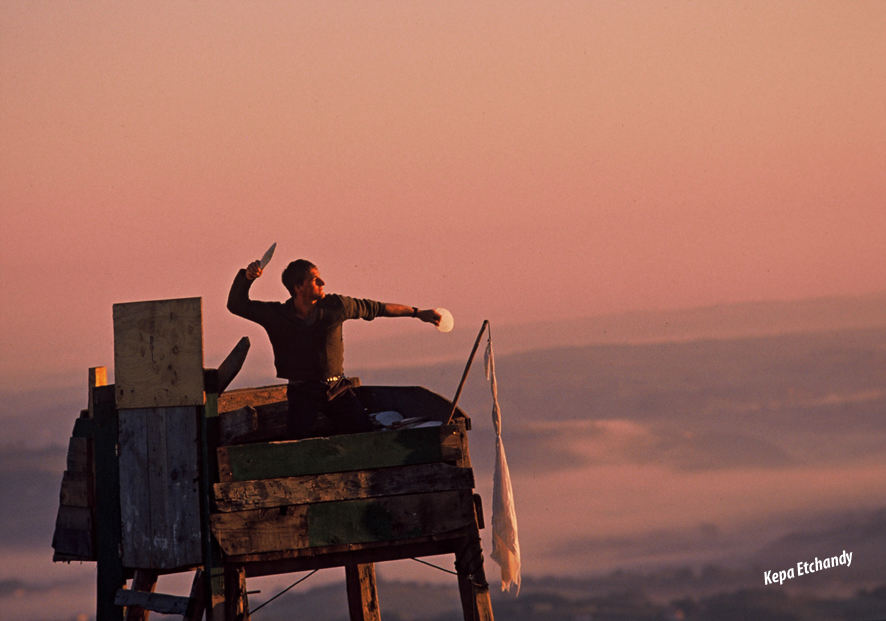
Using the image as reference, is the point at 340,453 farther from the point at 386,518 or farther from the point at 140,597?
the point at 140,597

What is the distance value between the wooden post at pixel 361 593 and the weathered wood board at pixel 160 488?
5.05 m

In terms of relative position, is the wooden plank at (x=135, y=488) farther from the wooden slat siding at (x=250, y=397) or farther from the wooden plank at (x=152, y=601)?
the wooden slat siding at (x=250, y=397)

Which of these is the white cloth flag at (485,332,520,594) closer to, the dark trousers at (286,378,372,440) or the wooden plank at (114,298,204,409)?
the dark trousers at (286,378,372,440)

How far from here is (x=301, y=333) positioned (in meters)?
14.8

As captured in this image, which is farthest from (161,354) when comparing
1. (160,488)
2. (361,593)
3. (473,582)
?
(361,593)

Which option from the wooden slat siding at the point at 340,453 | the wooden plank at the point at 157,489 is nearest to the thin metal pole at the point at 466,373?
the wooden slat siding at the point at 340,453

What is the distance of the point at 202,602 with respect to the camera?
1400 cm

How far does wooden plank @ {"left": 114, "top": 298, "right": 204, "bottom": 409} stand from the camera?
46.1ft

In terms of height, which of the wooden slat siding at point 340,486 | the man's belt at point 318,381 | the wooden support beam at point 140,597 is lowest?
the wooden support beam at point 140,597

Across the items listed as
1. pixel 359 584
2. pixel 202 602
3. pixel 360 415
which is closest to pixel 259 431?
pixel 360 415

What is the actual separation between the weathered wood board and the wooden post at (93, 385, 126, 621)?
16 cm

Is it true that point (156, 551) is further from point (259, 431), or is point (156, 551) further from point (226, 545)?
point (259, 431)

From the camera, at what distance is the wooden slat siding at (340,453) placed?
13.9m

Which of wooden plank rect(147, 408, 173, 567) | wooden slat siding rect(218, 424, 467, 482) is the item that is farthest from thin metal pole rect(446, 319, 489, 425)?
wooden plank rect(147, 408, 173, 567)
